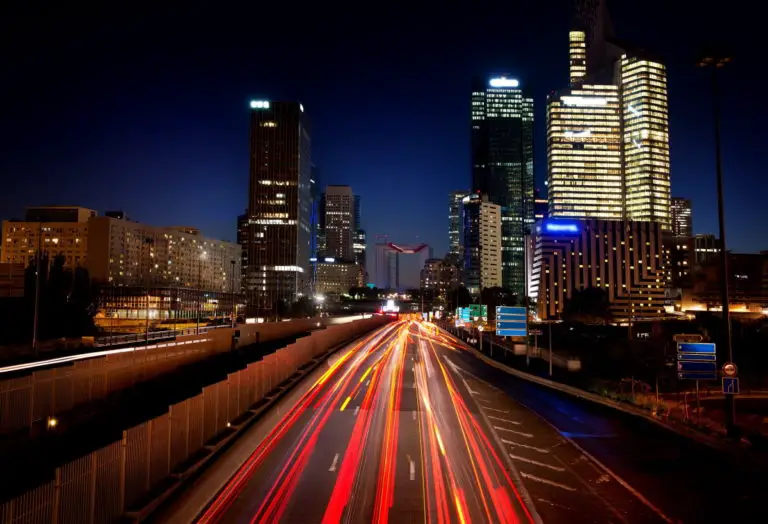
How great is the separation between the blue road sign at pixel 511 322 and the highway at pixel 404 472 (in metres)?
22.7

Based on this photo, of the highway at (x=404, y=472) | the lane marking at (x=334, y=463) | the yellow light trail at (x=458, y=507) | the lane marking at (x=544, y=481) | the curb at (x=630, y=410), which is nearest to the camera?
the yellow light trail at (x=458, y=507)

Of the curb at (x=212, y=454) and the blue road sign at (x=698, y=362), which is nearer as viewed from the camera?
the curb at (x=212, y=454)

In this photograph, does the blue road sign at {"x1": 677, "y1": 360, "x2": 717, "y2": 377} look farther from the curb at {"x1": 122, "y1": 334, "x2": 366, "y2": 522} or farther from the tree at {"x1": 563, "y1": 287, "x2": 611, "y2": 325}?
the tree at {"x1": 563, "y1": 287, "x2": 611, "y2": 325}

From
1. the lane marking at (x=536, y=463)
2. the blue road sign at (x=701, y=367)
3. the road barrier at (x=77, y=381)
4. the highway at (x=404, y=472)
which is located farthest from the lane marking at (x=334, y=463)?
the blue road sign at (x=701, y=367)

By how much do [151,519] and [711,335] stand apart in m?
105

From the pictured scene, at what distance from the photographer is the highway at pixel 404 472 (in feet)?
46.5

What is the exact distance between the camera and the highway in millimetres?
14188

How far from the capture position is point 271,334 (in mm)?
62281

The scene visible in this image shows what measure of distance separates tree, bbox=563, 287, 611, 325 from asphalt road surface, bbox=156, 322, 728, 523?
482 feet

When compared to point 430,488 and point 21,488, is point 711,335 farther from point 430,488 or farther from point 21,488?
point 21,488

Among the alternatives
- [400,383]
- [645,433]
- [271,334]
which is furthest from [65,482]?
[271,334]

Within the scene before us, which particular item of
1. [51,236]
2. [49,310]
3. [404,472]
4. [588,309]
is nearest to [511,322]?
[404,472]

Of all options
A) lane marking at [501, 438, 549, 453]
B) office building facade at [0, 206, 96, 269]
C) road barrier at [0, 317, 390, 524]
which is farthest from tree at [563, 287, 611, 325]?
road barrier at [0, 317, 390, 524]

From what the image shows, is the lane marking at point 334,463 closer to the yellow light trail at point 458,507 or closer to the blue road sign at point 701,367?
the yellow light trail at point 458,507
